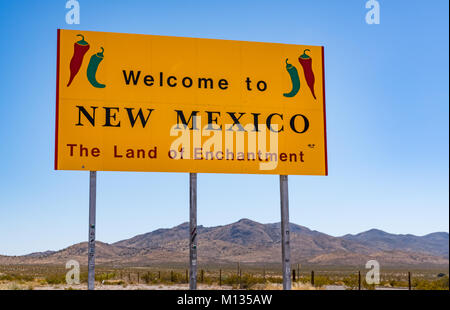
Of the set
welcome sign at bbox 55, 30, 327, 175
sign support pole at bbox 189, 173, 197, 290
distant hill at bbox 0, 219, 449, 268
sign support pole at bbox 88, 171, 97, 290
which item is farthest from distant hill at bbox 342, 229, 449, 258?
sign support pole at bbox 88, 171, 97, 290

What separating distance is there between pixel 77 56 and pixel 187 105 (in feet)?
10.9

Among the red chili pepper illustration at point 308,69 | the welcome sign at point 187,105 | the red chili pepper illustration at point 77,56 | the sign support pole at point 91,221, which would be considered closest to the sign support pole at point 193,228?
the welcome sign at point 187,105

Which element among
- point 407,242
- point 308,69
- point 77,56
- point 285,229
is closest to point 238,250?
point 407,242

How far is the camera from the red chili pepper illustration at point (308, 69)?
16828 mm

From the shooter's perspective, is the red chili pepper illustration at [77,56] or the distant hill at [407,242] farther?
the distant hill at [407,242]

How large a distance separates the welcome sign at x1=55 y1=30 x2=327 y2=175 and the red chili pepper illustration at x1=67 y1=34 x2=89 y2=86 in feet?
0.09

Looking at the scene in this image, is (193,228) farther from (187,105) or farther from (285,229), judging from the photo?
(187,105)

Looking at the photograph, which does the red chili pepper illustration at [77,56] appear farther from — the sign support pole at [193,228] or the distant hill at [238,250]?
the distant hill at [238,250]

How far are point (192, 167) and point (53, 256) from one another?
8859 centimetres

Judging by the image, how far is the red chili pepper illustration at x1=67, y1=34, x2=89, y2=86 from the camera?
15332 millimetres

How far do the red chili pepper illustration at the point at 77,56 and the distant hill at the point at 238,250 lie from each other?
69.3 meters

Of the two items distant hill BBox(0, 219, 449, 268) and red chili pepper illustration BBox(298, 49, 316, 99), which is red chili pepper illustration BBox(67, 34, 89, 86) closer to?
red chili pepper illustration BBox(298, 49, 316, 99)

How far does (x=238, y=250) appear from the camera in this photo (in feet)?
384
